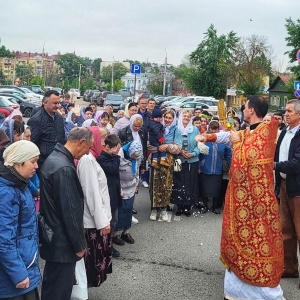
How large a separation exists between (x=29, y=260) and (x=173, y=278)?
2335 millimetres

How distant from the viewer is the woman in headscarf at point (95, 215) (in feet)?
12.5

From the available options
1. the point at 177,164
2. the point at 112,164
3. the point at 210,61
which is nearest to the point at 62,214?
the point at 112,164

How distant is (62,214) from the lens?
322cm

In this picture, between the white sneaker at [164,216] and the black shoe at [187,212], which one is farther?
the black shoe at [187,212]

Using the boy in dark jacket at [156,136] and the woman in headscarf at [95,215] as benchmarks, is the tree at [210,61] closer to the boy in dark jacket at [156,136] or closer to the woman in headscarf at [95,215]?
the boy in dark jacket at [156,136]

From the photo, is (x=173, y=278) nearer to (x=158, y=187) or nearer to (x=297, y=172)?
(x=297, y=172)

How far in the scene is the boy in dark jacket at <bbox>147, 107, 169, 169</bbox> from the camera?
6941mm

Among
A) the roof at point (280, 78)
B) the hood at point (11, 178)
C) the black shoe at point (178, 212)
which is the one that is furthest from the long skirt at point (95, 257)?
the roof at point (280, 78)

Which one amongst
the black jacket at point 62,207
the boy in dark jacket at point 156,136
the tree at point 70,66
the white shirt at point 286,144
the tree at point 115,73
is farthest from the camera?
the tree at point 70,66

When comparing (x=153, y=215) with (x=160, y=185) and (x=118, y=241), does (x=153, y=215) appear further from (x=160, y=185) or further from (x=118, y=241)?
(x=118, y=241)

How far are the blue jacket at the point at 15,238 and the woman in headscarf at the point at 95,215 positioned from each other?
898 millimetres

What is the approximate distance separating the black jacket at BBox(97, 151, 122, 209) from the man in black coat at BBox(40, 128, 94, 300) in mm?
1506

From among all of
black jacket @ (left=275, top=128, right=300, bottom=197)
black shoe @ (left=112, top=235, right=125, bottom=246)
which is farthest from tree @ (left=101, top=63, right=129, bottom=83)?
black jacket @ (left=275, top=128, right=300, bottom=197)

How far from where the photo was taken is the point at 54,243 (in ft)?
10.7
